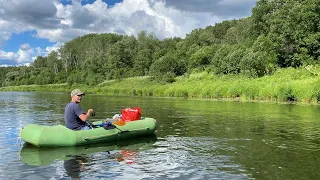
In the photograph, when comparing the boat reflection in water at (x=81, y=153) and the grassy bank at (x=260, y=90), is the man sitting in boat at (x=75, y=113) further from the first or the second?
the grassy bank at (x=260, y=90)

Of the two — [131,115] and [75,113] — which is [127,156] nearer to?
[75,113]

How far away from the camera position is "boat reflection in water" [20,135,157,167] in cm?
1070

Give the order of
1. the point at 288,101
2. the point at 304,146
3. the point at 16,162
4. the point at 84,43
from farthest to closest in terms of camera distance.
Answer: the point at 84,43 < the point at 288,101 < the point at 304,146 < the point at 16,162

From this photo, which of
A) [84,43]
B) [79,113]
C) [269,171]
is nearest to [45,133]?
[79,113]

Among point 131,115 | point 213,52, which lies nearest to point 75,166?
point 131,115

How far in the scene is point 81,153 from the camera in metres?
11.8

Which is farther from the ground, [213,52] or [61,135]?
[213,52]

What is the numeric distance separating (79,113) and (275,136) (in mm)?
8894

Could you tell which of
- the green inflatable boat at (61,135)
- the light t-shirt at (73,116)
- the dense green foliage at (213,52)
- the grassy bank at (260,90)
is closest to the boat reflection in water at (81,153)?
the green inflatable boat at (61,135)

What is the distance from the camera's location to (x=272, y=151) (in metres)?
12.4

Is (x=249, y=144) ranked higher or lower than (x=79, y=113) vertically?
lower

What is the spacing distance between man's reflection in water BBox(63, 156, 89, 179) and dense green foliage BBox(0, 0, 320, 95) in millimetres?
46988

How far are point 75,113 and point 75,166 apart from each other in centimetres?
288

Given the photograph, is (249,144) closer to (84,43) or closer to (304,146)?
(304,146)
